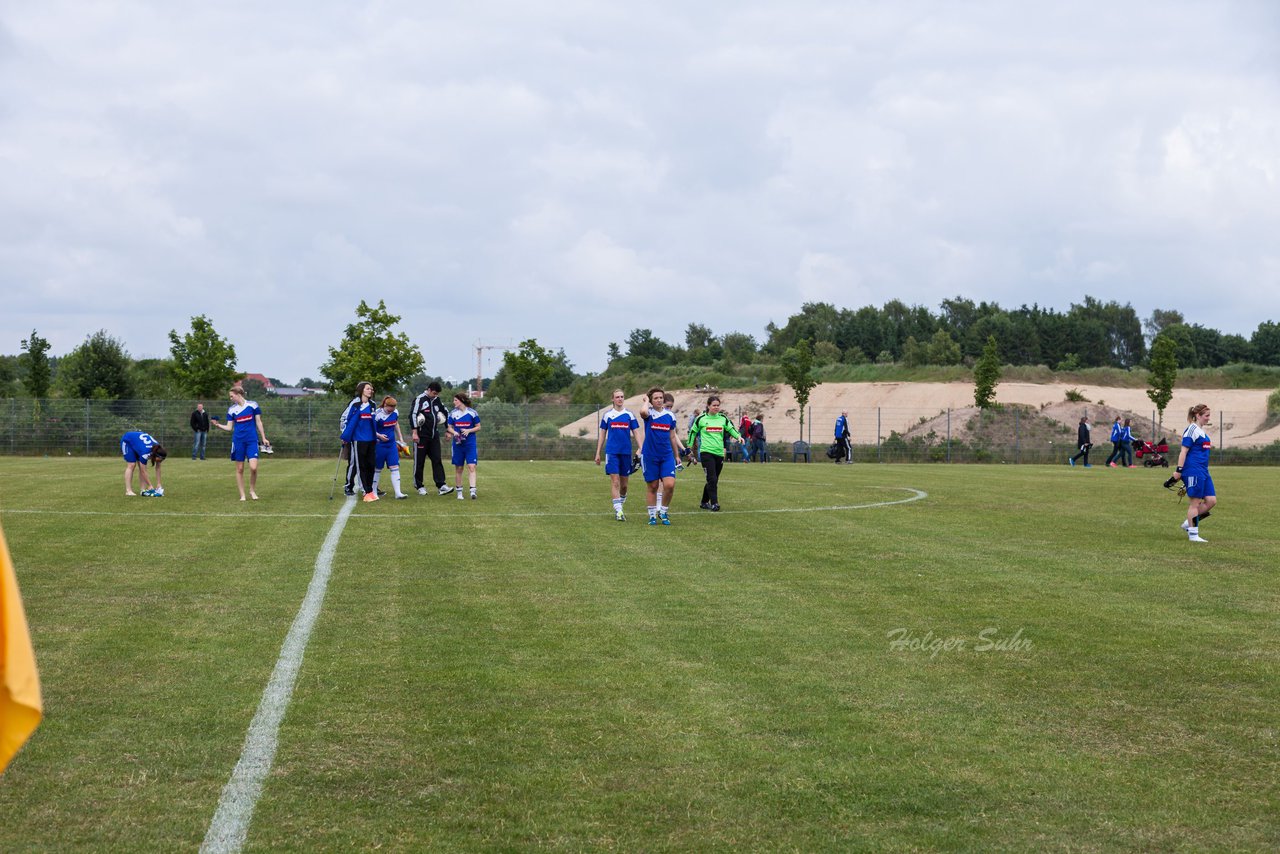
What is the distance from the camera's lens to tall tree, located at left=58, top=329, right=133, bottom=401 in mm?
61656

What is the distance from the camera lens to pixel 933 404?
9500 centimetres

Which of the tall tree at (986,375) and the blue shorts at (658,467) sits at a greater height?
the tall tree at (986,375)

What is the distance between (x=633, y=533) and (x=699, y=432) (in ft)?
14.8

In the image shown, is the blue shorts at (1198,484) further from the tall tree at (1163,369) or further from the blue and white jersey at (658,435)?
the tall tree at (1163,369)

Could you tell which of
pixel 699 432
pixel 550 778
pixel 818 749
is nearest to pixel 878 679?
pixel 818 749

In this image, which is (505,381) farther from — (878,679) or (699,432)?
(878,679)

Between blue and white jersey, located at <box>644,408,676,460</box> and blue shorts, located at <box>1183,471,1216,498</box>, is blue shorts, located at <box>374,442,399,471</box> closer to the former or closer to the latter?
blue and white jersey, located at <box>644,408,676,460</box>

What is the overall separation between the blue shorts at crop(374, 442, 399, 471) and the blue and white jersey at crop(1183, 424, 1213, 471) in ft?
40.6

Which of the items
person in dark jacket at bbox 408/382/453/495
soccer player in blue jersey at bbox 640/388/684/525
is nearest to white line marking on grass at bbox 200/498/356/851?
soccer player in blue jersey at bbox 640/388/684/525

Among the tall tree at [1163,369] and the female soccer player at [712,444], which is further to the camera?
the tall tree at [1163,369]

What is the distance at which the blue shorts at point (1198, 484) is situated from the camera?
14.8m

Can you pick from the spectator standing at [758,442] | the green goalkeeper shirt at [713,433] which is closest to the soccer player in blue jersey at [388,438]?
the green goalkeeper shirt at [713,433]

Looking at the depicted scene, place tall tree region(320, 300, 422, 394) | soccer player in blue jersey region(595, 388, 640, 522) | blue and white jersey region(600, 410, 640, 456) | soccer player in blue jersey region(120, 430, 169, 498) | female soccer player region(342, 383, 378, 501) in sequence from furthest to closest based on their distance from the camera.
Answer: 1. tall tree region(320, 300, 422, 394)
2. female soccer player region(342, 383, 378, 501)
3. soccer player in blue jersey region(120, 430, 169, 498)
4. blue and white jersey region(600, 410, 640, 456)
5. soccer player in blue jersey region(595, 388, 640, 522)

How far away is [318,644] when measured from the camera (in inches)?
302
